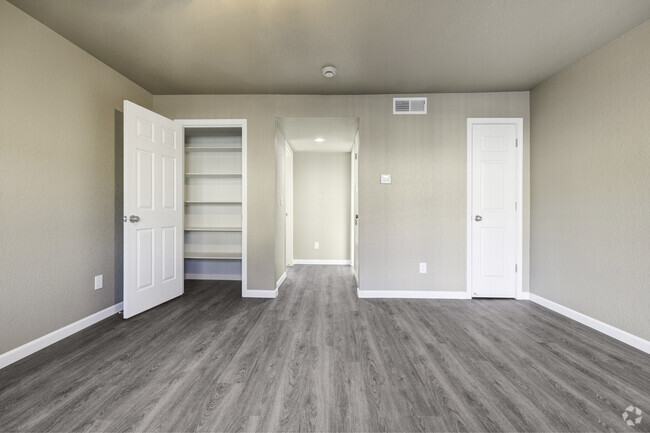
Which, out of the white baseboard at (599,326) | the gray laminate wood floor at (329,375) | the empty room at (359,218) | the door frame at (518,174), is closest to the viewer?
the gray laminate wood floor at (329,375)

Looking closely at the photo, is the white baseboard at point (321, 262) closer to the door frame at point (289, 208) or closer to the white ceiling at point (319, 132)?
the door frame at point (289, 208)

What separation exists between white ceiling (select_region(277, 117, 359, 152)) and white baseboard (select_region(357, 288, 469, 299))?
85.6 inches

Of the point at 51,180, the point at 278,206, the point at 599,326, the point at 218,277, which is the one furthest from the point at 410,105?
the point at 218,277

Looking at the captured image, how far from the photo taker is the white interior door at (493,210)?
125 inches

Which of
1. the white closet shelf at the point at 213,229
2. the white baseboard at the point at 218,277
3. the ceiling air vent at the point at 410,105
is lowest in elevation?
the white baseboard at the point at 218,277

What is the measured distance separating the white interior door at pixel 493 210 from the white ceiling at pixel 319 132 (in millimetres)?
1583

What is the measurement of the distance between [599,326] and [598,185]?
4.08ft

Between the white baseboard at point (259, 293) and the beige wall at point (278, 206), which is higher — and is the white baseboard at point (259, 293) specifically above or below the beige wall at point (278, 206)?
below

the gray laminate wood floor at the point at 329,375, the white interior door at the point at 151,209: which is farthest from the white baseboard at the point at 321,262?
the gray laminate wood floor at the point at 329,375

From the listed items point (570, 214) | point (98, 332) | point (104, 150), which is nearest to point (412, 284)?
point (570, 214)

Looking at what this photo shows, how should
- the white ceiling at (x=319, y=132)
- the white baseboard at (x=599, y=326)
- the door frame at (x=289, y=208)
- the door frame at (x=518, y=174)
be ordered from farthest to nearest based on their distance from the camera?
the door frame at (x=289, y=208), the white ceiling at (x=319, y=132), the door frame at (x=518, y=174), the white baseboard at (x=599, y=326)

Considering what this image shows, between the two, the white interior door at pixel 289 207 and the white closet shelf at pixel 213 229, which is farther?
the white interior door at pixel 289 207

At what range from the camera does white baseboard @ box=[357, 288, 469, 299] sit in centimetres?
321

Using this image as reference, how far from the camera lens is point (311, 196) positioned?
209 inches
